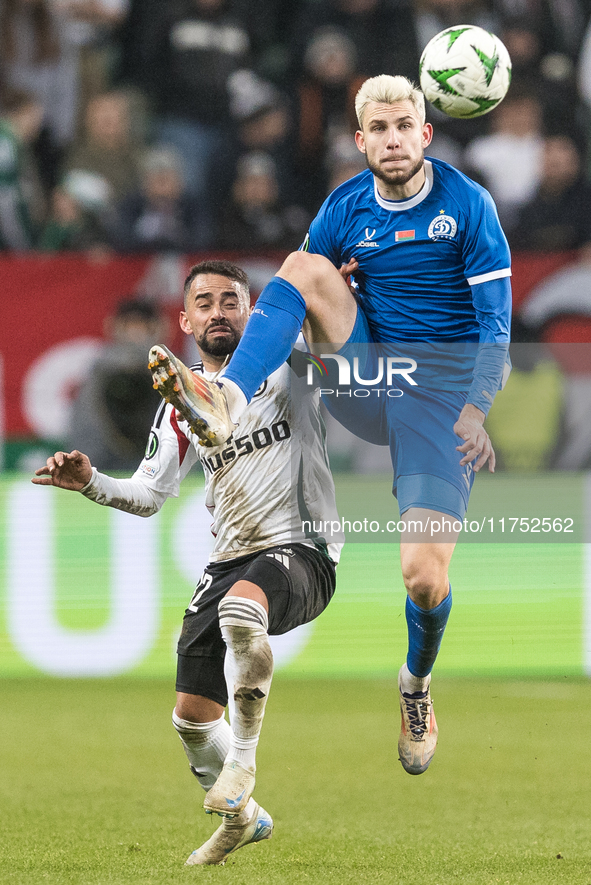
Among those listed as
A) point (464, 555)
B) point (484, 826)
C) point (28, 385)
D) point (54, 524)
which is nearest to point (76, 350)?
point (28, 385)

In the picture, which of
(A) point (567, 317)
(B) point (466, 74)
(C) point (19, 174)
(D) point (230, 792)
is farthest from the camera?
(C) point (19, 174)

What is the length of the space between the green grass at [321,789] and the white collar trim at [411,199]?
2.35 meters

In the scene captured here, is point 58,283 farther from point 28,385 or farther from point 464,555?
point 464,555

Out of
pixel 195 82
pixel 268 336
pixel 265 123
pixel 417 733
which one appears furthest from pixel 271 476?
pixel 195 82

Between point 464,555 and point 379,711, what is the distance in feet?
3.20

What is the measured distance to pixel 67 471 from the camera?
13.7 ft

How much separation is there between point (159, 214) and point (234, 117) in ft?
3.42

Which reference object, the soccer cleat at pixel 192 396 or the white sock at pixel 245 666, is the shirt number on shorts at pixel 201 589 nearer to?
the white sock at pixel 245 666

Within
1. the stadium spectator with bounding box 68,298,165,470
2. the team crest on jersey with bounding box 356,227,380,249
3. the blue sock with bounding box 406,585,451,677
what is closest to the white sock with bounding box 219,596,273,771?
the blue sock with bounding box 406,585,451,677

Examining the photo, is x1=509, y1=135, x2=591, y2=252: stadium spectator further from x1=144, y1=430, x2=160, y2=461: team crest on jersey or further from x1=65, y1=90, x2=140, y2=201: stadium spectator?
x1=144, y1=430, x2=160, y2=461: team crest on jersey

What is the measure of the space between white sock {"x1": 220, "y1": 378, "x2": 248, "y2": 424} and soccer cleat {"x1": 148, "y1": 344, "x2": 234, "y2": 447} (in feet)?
0.10

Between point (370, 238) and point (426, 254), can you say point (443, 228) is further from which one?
point (370, 238)

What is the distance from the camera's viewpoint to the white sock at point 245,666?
12.9 feet

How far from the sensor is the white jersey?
175 inches
